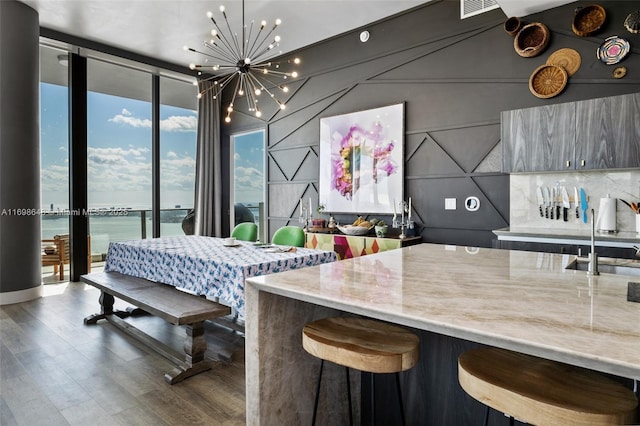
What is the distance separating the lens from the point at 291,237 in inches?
146

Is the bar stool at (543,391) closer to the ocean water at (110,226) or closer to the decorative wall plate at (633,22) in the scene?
the decorative wall plate at (633,22)

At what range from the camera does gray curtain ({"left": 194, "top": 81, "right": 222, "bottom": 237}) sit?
616 cm

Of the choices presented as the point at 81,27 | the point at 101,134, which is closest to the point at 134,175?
the point at 101,134

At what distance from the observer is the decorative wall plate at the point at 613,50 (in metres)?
2.98

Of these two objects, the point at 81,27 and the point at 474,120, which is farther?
the point at 81,27

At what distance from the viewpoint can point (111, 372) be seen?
8.02 ft

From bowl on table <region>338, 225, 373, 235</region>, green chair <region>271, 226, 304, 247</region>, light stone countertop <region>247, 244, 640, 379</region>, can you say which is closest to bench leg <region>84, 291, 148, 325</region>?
green chair <region>271, 226, 304, 247</region>

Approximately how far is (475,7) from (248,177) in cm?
416

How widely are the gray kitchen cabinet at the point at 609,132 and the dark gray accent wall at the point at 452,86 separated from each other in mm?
344

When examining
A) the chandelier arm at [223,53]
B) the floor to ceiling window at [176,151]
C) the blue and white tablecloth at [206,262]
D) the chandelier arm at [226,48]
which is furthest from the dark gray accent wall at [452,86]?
the floor to ceiling window at [176,151]

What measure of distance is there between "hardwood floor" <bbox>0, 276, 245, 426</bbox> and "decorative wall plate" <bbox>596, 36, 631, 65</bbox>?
3.65 metres

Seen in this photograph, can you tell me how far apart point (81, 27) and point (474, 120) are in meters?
4.69

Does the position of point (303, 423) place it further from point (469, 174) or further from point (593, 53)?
point (593, 53)

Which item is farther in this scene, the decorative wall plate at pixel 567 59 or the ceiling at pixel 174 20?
the ceiling at pixel 174 20
